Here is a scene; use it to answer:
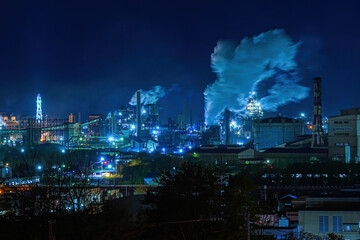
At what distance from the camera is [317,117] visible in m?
19.4

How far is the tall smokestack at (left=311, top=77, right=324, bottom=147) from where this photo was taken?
1909 centimetres

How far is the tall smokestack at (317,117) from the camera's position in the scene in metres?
19.1

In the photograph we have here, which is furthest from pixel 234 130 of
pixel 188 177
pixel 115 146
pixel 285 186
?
pixel 188 177

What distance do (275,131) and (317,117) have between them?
190 inches

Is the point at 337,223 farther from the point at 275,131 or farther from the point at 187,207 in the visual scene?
the point at 275,131

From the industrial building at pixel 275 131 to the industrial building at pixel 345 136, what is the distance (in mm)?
6355

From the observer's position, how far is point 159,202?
18.4ft

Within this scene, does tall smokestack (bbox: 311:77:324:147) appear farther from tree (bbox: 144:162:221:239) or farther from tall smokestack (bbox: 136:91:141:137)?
tree (bbox: 144:162:221:239)

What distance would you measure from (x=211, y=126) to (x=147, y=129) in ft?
15.7

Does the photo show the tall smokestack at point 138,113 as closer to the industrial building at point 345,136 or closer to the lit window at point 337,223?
the industrial building at point 345,136

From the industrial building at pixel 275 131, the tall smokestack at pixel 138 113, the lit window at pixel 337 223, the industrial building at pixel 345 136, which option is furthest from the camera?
the tall smokestack at pixel 138 113

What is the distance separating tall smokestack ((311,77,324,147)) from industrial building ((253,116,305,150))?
12.7ft

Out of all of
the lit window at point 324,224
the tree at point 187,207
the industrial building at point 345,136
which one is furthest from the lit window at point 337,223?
the industrial building at point 345,136

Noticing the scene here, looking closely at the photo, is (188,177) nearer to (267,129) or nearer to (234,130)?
(267,129)
